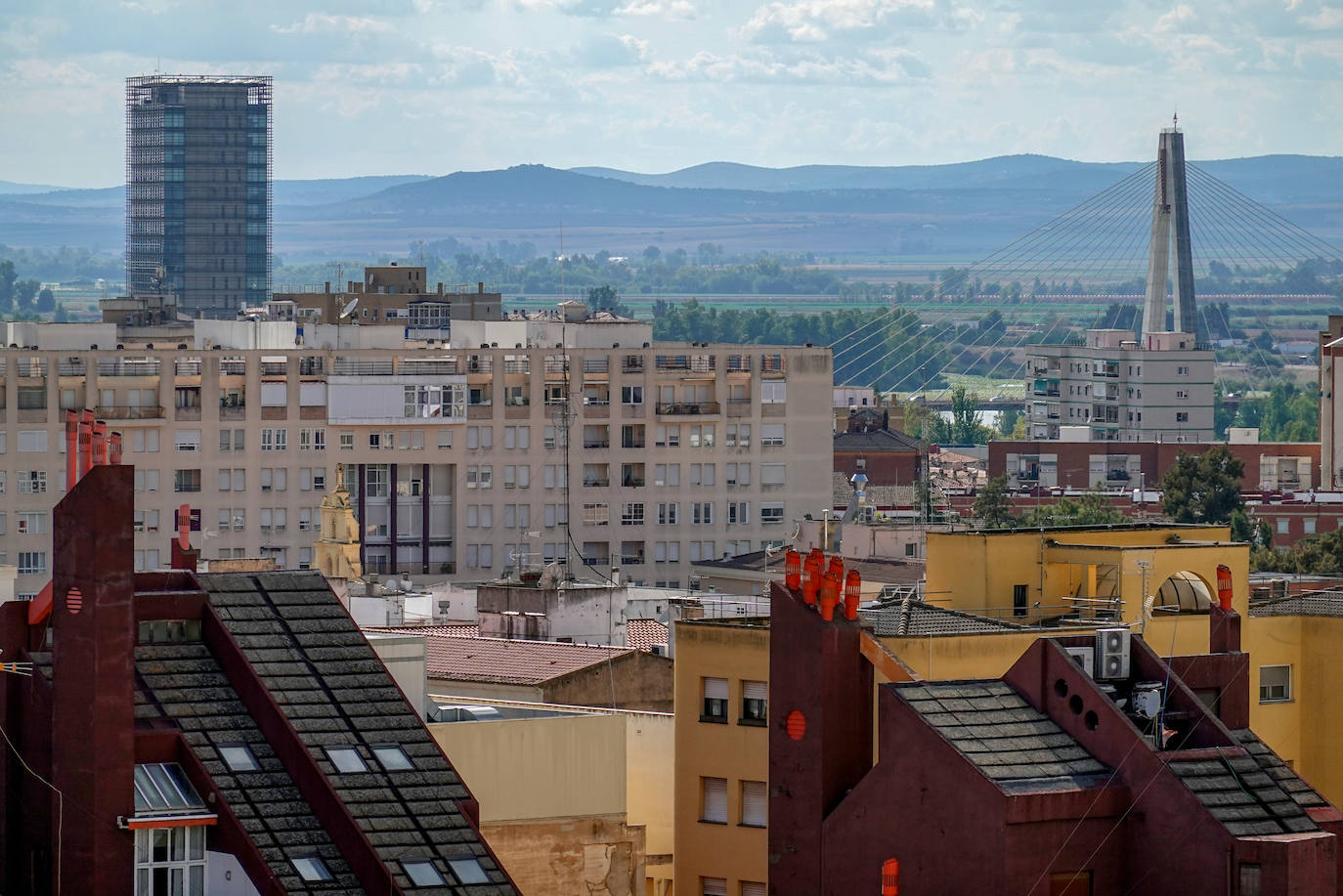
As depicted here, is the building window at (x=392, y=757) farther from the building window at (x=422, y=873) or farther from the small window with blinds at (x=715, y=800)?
the small window with blinds at (x=715, y=800)

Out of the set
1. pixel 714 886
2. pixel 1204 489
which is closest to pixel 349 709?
pixel 714 886

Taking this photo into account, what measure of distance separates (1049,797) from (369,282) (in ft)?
386

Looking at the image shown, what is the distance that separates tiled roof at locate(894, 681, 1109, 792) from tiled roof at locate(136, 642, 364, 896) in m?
4.42

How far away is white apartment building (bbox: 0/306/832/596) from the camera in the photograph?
87188mm

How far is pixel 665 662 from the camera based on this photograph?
37688 millimetres

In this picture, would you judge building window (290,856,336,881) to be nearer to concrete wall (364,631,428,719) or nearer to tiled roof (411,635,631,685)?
concrete wall (364,631,428,719)

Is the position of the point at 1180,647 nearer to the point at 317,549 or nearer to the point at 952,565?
the point at 952,565

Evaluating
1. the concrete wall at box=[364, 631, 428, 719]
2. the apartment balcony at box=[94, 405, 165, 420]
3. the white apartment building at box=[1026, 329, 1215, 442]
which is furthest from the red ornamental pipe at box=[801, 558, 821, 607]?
the white apartment building at box=[1026, 329, 1215, 442]

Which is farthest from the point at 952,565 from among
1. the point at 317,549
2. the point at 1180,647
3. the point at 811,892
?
the point at 317,549

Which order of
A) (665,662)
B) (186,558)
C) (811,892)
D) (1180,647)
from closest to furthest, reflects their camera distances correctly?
(811,892), (186,558), (1180,647), (665,662)

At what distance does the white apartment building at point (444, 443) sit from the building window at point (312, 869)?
2370 inches

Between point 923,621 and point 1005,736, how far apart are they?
6.56 metres

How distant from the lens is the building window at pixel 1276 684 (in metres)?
32.5

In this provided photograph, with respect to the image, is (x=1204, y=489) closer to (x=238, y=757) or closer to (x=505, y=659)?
(x=505, y=659)
